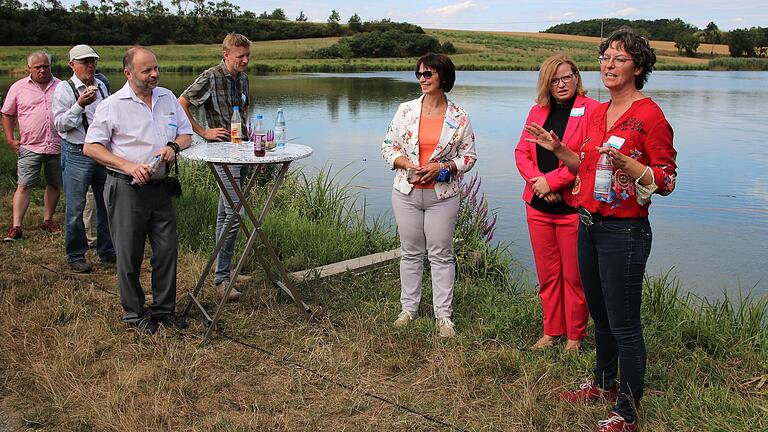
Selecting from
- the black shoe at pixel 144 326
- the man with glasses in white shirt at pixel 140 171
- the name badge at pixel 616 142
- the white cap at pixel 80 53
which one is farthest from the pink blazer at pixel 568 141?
the white cap at pixel 80 53

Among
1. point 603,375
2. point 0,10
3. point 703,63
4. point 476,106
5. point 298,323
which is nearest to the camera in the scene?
point 603,375

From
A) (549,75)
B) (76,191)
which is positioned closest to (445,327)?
(549,75)

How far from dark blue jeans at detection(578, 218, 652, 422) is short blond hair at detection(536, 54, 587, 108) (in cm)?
111

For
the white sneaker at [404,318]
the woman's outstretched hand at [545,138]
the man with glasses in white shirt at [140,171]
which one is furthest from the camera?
the white sneaker at [404,318]

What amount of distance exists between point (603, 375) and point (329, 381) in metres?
1.36

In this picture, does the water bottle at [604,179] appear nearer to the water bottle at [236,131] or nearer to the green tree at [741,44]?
the water bottle at [236,131]

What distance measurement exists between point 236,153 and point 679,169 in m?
9.17

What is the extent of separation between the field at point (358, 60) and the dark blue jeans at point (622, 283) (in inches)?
1418

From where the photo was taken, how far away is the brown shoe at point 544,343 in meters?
4.02

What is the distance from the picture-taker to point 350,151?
12.7 m

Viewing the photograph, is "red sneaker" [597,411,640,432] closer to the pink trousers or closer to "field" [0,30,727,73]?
the pink trousers

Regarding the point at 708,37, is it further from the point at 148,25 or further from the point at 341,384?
the point at 341,384

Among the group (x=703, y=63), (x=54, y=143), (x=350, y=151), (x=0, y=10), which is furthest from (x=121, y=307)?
(x=703, y=63)

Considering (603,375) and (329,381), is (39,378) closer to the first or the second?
(329,381)
